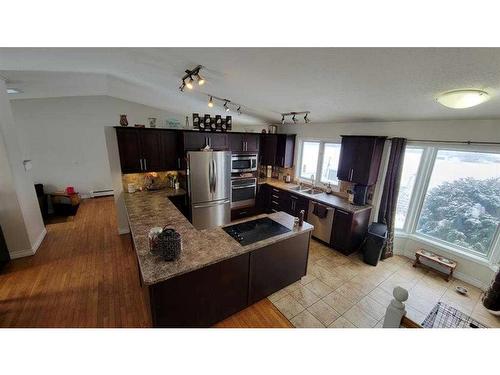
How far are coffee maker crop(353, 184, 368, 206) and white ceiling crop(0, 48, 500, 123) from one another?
1177 mm

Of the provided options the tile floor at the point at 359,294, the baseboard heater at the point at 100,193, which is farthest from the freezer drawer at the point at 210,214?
the baseboard heater at the point at 100,193

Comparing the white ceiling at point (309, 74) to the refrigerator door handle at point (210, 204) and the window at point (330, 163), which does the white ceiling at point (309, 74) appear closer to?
the window at point (330, 163)

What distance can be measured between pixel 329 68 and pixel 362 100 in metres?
1.03

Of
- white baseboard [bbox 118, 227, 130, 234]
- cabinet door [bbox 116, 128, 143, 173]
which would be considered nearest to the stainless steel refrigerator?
cabinet door [bbox 116, 128, 143, 173]

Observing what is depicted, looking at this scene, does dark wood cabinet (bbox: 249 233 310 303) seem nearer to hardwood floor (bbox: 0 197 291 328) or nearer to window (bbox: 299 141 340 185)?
hardwood floor (bbox: 0 197 291 328)

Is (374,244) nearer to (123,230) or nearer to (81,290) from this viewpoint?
(81,290)

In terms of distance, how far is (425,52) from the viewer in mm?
1339

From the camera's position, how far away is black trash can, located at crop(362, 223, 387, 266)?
10.5 feet

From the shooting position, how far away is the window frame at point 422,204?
2.74 meters

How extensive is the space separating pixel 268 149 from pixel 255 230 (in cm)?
316

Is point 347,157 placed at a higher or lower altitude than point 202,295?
higher

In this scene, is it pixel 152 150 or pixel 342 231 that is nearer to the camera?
pixel 342 231

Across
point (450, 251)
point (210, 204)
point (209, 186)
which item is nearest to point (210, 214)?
point (210, 204)

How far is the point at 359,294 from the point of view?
2.67m
